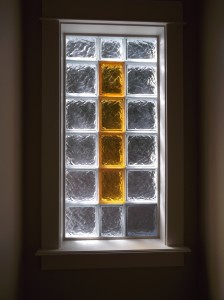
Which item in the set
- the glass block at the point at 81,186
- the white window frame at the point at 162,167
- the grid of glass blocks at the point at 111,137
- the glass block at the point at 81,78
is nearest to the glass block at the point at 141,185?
the grid of glass blocks at the point at 111,137

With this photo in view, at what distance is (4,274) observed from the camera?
5.76 feet

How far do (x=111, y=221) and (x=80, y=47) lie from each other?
1129mm

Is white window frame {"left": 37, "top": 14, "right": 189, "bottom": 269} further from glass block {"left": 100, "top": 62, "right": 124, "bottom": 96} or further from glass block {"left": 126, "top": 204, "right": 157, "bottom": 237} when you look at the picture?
glass block {"left": 100, "top": 62, "right": 124, "bottom": 96}

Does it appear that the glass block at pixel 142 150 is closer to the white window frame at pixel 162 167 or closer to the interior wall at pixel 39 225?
the white window frame at pixel 162 167

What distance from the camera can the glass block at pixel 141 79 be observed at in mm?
2459

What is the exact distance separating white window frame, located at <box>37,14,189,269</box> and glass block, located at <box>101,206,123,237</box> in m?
0.09

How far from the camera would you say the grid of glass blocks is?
241 cm

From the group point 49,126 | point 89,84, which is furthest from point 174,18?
point 49,126

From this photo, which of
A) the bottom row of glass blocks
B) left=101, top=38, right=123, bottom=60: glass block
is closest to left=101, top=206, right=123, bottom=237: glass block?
the bottom row of glass blocks

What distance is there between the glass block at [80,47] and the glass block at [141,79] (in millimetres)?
262

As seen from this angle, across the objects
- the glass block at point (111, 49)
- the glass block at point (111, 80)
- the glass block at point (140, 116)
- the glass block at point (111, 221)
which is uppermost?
the glass block at point (111, 49)

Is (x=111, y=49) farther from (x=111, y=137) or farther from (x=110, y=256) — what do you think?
(x=110, y=256)

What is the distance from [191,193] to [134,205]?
1.21 feet

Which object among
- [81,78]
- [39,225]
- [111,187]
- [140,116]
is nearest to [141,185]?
[111,187]
